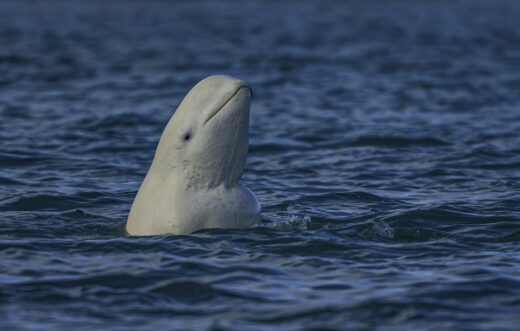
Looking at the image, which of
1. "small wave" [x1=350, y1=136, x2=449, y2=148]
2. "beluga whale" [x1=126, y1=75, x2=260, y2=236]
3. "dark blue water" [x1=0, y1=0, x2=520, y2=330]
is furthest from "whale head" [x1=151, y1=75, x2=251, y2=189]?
"small wave" [x1=350, y1=136, x2=449, y2=148]

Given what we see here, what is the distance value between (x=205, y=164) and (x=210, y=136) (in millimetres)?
291

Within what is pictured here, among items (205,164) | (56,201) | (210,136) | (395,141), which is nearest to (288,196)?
(56,201)

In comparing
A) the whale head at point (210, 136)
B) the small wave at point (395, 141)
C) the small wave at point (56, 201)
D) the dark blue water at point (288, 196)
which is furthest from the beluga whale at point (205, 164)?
the small wave at point (395, 141)

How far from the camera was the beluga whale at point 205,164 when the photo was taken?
969cm

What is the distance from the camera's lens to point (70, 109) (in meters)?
21.5

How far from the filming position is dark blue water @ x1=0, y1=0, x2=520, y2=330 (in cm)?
823

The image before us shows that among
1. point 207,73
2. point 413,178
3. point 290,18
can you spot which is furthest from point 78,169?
point 290,18

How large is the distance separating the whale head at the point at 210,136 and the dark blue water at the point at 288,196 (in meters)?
0.63

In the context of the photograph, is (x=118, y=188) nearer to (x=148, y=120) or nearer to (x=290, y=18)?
(x=148, y=120)

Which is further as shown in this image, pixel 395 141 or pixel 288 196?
pixel 395 141

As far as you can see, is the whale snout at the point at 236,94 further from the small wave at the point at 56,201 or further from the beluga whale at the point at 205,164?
the small wave at the point at 56,201

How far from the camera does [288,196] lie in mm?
13453

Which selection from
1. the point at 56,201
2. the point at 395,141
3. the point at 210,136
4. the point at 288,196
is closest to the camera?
the point at 210,136

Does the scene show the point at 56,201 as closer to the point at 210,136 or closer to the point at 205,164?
the point at 205,164
